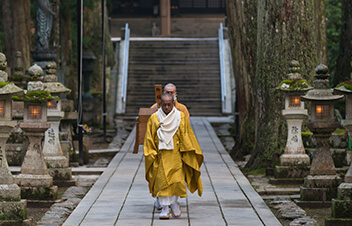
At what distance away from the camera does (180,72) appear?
29156 millimetres

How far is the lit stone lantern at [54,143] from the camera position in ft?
39.1

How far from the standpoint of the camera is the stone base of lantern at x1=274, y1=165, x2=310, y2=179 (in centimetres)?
1198

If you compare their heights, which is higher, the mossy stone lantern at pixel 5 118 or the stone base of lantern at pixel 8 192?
the mossy stone lantern at pixel 5 118

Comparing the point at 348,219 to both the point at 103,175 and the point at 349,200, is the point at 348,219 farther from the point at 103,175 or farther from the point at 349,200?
the point at 103,175

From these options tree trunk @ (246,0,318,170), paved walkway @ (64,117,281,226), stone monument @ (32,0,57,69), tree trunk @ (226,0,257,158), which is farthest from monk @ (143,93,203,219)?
stone monument @ (32,0,57,69)

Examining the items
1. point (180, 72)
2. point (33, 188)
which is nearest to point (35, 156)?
point (33, 188)

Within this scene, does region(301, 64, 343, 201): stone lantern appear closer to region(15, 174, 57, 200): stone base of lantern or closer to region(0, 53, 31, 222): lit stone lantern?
region(15, 174, 57, 200): stone base of lantern

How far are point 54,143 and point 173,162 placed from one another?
3774mm

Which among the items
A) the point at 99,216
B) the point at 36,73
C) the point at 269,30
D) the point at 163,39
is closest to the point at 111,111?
the point at 163,39

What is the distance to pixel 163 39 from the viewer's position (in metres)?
32.9

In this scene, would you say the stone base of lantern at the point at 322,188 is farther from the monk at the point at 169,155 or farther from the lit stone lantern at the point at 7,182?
the lit stone lantern at the point at 7,182

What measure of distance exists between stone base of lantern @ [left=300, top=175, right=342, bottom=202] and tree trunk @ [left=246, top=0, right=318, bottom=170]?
2905 millimetres

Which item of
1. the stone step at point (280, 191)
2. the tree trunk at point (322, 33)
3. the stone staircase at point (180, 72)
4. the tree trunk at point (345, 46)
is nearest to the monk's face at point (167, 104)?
the stone step at point (280, 191)

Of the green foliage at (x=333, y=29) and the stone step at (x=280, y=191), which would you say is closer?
the stone step at (x=280, y=191)
